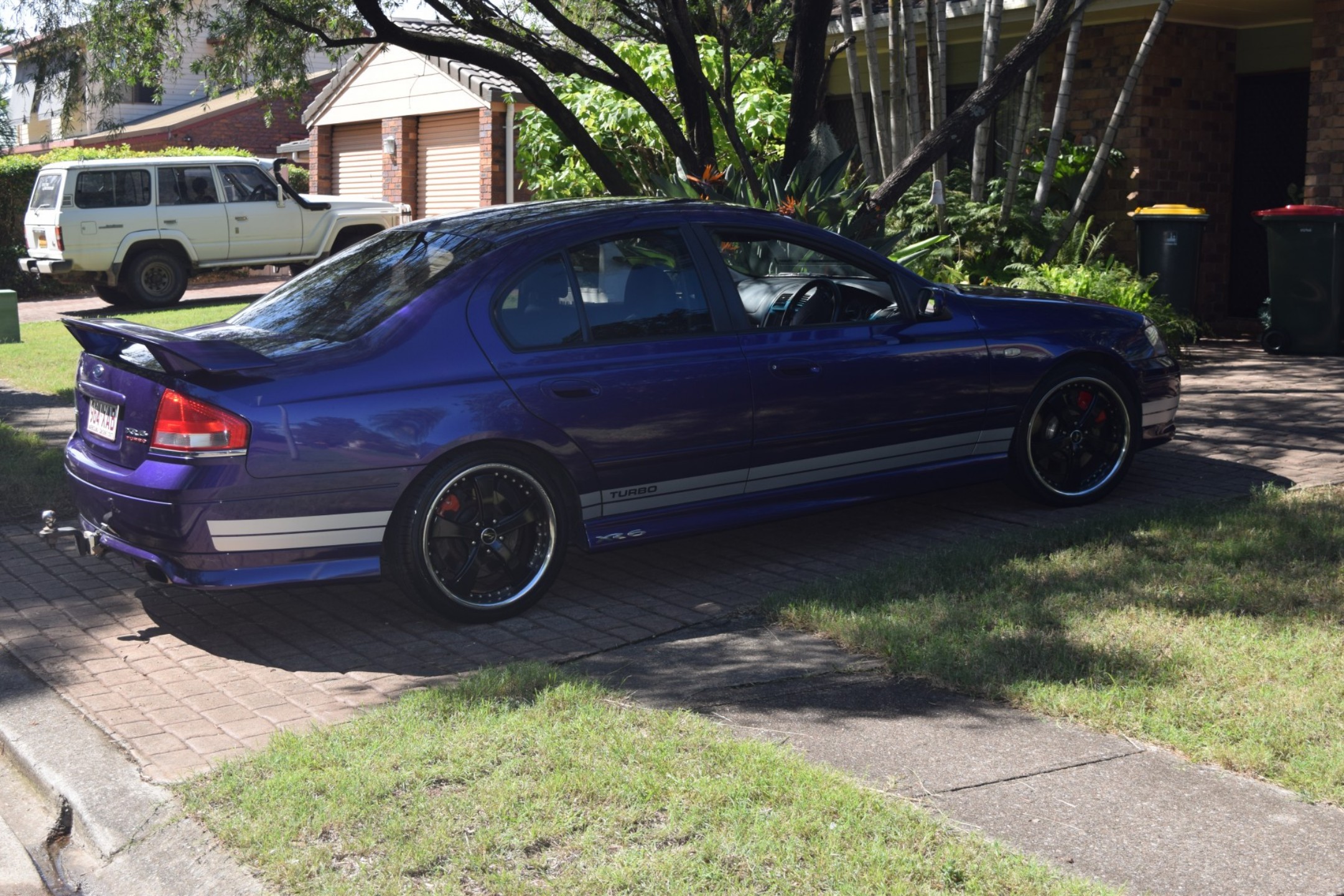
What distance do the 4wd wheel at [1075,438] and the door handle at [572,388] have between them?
2.33 m

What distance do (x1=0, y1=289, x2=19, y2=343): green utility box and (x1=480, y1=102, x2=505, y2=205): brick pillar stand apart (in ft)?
26.9

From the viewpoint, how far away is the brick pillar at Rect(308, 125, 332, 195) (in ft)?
91.4

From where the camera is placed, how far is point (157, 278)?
2062 centimetres

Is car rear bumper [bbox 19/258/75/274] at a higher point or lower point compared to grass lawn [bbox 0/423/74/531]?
higher

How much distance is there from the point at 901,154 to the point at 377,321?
27.9 feet

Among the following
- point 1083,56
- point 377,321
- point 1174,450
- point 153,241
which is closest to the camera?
point 377,321

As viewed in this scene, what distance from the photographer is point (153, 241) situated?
20.5 meters

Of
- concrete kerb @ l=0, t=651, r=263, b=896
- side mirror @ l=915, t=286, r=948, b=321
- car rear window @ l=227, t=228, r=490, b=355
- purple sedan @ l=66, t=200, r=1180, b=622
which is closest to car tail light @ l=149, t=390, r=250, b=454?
purple sedan @ l=66, t=200, r=1180, b=622

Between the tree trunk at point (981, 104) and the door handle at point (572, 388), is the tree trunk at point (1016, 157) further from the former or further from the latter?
the door handle at point (572, 388)

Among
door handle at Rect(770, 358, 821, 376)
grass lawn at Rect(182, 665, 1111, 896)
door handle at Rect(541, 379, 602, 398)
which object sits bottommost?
grass lawn at Rect(182, 665, 1111, 896)

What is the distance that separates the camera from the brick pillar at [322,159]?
27844mm

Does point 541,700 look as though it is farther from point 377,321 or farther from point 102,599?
point 102,599

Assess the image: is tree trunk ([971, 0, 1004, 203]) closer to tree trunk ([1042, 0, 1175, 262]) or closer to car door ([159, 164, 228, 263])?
tree trunk ([1042, 0, 1175, 262])

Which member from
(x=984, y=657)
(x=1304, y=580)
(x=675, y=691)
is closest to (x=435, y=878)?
(x=675, y=691)
